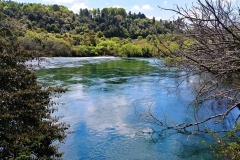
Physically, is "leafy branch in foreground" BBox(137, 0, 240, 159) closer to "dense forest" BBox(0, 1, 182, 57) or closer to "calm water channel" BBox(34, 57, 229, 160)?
"calm water channel" BBox(34, 57, 229, 160)

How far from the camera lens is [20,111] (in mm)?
4867

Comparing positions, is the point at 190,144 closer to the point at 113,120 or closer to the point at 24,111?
the point at 113,120

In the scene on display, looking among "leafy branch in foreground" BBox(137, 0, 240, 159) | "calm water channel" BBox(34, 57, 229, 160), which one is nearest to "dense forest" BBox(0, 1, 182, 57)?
"calm water channel" BBox(34, 57, 229, 160)

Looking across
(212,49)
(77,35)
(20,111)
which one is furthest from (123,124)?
(77,35)

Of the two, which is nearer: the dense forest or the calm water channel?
the calm water channel

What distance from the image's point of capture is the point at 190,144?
28.6 feet

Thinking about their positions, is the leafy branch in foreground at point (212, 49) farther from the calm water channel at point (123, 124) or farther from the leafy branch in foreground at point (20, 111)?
the leafy branch in foreground at point (20, 111)

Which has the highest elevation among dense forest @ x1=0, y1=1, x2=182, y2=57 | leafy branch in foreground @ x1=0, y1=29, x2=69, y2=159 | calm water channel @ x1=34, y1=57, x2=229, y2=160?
dense forest @ x1=0, y1=1, x2=182, y2=57

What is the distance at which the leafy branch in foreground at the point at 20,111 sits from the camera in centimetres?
470

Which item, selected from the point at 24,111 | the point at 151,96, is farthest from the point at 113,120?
the point at 24,111

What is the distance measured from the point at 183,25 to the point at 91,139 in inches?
231

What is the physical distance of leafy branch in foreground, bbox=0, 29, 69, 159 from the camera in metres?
4.70

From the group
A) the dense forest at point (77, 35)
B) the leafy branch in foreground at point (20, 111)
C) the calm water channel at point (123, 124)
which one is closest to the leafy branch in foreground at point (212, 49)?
the calm water channel at point (123, 124)

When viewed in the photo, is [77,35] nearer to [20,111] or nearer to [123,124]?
[123,124]
